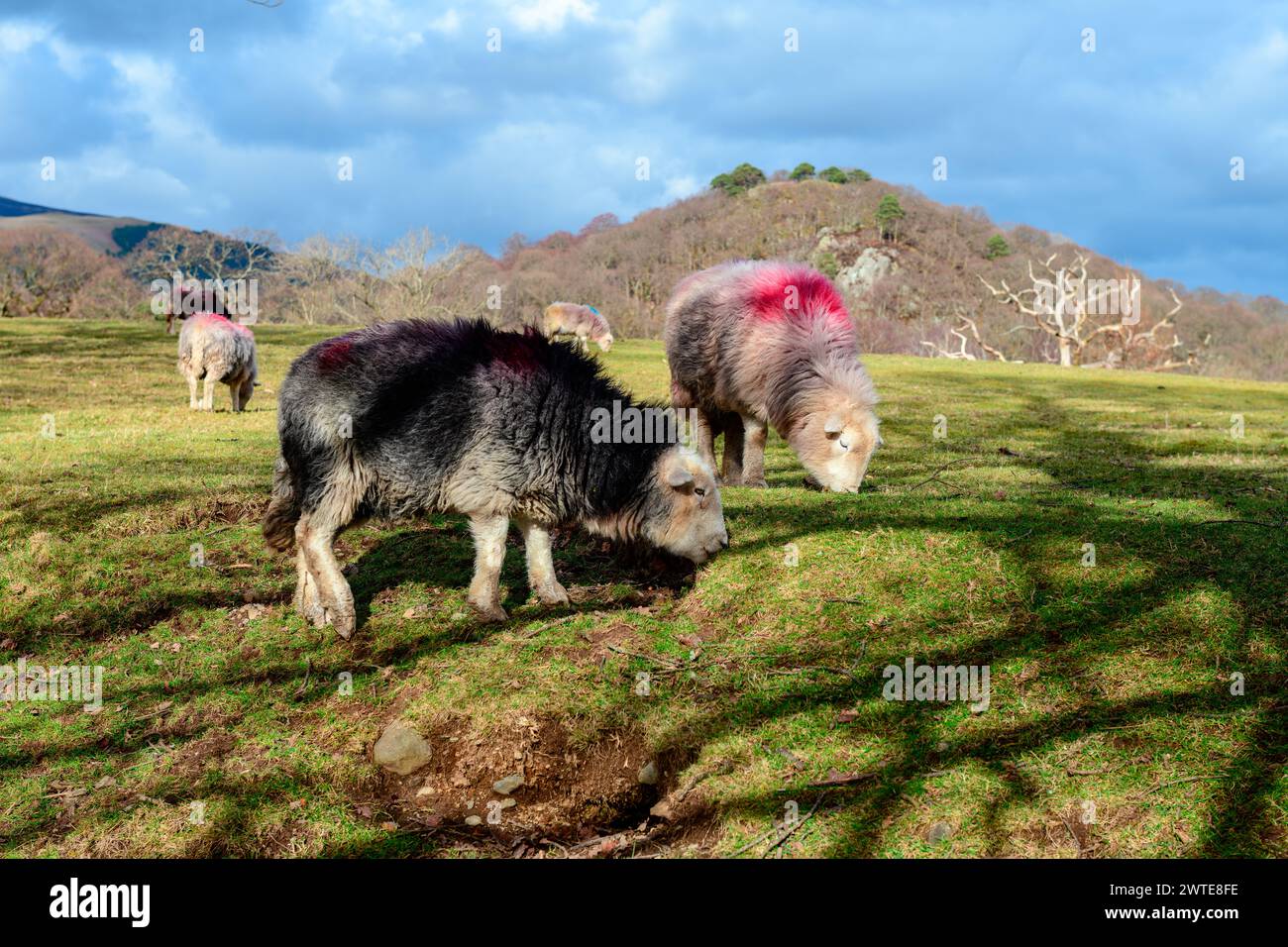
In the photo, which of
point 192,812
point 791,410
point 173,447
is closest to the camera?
point 192,812

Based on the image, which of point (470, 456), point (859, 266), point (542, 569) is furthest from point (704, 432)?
point (859, 266)

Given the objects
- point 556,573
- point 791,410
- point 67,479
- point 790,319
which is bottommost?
point 556,573

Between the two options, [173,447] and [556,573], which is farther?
[173,447]

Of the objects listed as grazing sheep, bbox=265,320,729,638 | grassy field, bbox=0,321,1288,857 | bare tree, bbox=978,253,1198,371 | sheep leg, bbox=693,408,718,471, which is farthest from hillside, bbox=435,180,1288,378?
grazing sheep, bbox=265,320,729,638

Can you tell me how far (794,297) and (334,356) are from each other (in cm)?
569

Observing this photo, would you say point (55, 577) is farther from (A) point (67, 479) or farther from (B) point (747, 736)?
(B) point (747, 736)

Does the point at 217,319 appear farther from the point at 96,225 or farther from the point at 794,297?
the point at 96,225

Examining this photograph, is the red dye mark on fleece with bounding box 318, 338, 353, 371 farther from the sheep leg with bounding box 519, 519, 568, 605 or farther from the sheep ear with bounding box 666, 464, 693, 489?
the sheep ear with bounding box 666, 464, 693, 489

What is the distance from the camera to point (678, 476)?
6992 millimetres

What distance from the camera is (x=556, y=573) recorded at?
8.14 meters

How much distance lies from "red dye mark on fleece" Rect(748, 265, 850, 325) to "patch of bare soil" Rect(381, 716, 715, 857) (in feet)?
20.2
